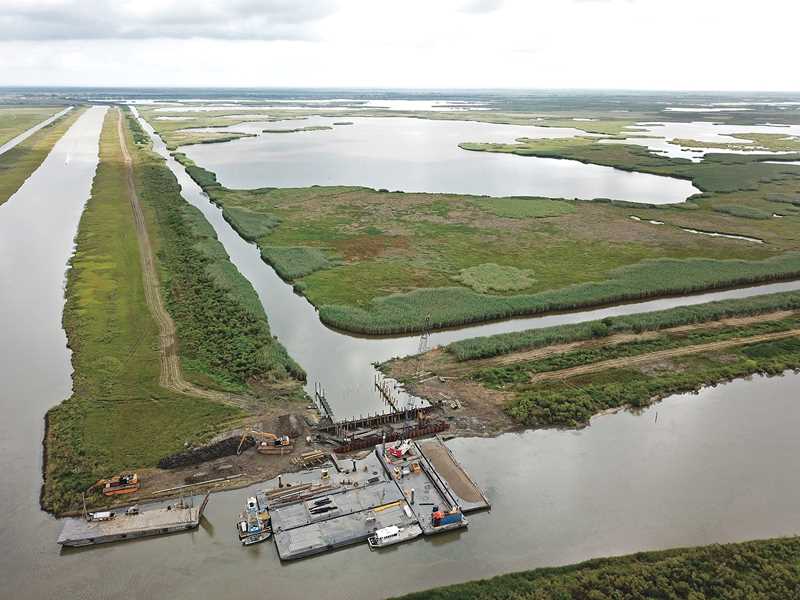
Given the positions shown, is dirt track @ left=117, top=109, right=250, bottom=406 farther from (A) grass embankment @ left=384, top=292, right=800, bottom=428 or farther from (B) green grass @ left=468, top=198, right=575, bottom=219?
(B) green grass @ left=468, top=198, right=575, bottom=219

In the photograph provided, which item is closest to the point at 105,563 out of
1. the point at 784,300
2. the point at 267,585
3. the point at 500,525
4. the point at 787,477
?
the point at 267,585

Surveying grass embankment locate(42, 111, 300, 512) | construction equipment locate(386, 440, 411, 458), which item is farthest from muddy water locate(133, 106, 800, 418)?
construction equipment locate(386, 440, 411, 458)

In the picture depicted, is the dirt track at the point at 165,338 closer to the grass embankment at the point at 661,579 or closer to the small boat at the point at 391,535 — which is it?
the small boat at the point at 391,535

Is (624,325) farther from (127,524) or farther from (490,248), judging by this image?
(127,524)

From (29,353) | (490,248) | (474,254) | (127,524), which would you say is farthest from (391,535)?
(490,248)

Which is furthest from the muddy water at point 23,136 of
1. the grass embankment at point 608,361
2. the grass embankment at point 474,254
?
the grass embankment at point 608,361

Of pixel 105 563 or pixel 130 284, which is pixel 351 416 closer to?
pixel 105 563
